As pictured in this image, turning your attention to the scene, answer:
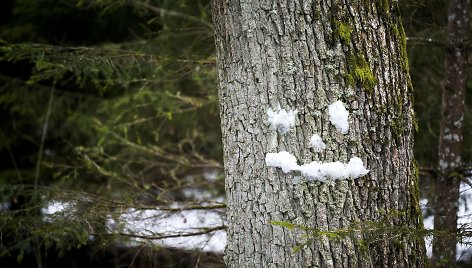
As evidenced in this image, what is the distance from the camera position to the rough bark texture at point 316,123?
2561 mm

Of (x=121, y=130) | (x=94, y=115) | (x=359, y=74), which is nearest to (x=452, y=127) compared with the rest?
(x=359, y=74)

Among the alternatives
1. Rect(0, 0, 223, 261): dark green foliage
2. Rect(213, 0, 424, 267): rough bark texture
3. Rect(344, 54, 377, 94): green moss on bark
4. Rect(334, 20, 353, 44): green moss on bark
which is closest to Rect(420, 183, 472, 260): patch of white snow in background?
Rect(213, 0, 424, 267): rough bark texture

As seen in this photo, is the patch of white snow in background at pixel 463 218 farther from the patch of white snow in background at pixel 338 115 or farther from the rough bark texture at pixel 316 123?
the patch of white snow in background at pixel 338 115

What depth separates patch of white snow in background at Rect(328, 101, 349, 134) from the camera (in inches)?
101

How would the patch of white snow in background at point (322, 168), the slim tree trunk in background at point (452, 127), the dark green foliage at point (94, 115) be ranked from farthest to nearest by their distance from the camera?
the dark green foliage at point (94, 115)
the slim tree trunk in background at point (452, 127)
the patch of white snow in background at point (322, 168)

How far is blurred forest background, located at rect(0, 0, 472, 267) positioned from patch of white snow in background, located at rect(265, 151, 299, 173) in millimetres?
996

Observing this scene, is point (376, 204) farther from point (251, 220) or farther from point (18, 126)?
point (18, 126)

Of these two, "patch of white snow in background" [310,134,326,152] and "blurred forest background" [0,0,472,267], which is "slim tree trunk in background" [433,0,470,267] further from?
"patch of white snow in background" [310,134,326,152]

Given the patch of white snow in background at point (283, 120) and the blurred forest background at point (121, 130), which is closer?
the patch of white snow in background at point (283, 120)

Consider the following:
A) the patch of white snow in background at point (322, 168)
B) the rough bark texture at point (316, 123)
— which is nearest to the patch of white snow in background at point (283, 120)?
the rough bark texture at point (316, 123)

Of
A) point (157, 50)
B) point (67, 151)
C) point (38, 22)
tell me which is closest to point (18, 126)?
point (67, 151)

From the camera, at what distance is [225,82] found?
275cm

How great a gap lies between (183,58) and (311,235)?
2.37 m

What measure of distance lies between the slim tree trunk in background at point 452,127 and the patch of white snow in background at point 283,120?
6.36 feet
